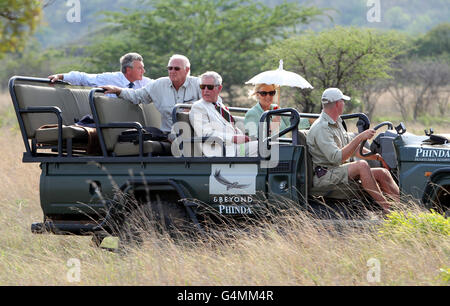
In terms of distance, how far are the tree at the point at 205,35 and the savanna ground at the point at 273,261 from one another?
16163 millimetres

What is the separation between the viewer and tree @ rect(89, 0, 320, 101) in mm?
22359

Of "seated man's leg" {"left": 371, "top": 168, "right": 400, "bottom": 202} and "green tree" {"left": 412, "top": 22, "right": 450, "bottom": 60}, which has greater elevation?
"green tree" {"left": 412, "top": 22, "right": 450, "bottom": 60}

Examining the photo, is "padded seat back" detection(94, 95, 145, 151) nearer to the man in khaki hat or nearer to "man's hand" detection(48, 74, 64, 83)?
"man's hand" detection(48, 74, 64, 83)

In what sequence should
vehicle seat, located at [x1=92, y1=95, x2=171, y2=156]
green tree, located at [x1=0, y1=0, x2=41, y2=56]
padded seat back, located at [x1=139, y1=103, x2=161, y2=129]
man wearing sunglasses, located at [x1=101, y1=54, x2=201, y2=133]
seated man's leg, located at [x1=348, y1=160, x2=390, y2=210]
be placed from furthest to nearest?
green tree, located at [x1=0, y1=0, x2=41, y2=56]
padded seat back, located at [x1=139, y1=103, x2=161, y2=129]
man wearing sunglasses, located at [x1=101, y1=54, x2=201, y2=133]
vehicle seat, located at [x1=92, y1=95, x2=171, y2=156]
seated man's leg, located at [x1=348, y1=160, x2=390, y2=210]

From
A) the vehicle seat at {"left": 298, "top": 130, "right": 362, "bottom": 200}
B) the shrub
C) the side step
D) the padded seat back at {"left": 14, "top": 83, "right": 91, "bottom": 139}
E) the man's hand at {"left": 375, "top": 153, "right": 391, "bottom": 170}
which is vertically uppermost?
the padded seat back at {"left": 14, "top": 83, "right": 91, "bottom": 139}

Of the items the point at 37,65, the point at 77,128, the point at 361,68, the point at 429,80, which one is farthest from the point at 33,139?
the point at 37,65

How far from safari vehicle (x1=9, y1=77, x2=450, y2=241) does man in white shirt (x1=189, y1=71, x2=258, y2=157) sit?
0.12 meters

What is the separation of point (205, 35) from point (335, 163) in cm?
1690

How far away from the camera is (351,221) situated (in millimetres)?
5930

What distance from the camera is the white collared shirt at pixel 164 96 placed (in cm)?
709

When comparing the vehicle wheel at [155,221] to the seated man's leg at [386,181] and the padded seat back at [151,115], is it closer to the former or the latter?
the padded seat back at [151,115]

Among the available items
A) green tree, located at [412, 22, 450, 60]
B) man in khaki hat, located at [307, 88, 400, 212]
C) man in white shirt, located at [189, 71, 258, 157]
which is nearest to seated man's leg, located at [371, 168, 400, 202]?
man in khaki hat, located at [307, 88, 400, 212]

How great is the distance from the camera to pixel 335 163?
247 inches

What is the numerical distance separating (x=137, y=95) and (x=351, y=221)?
2.29m
